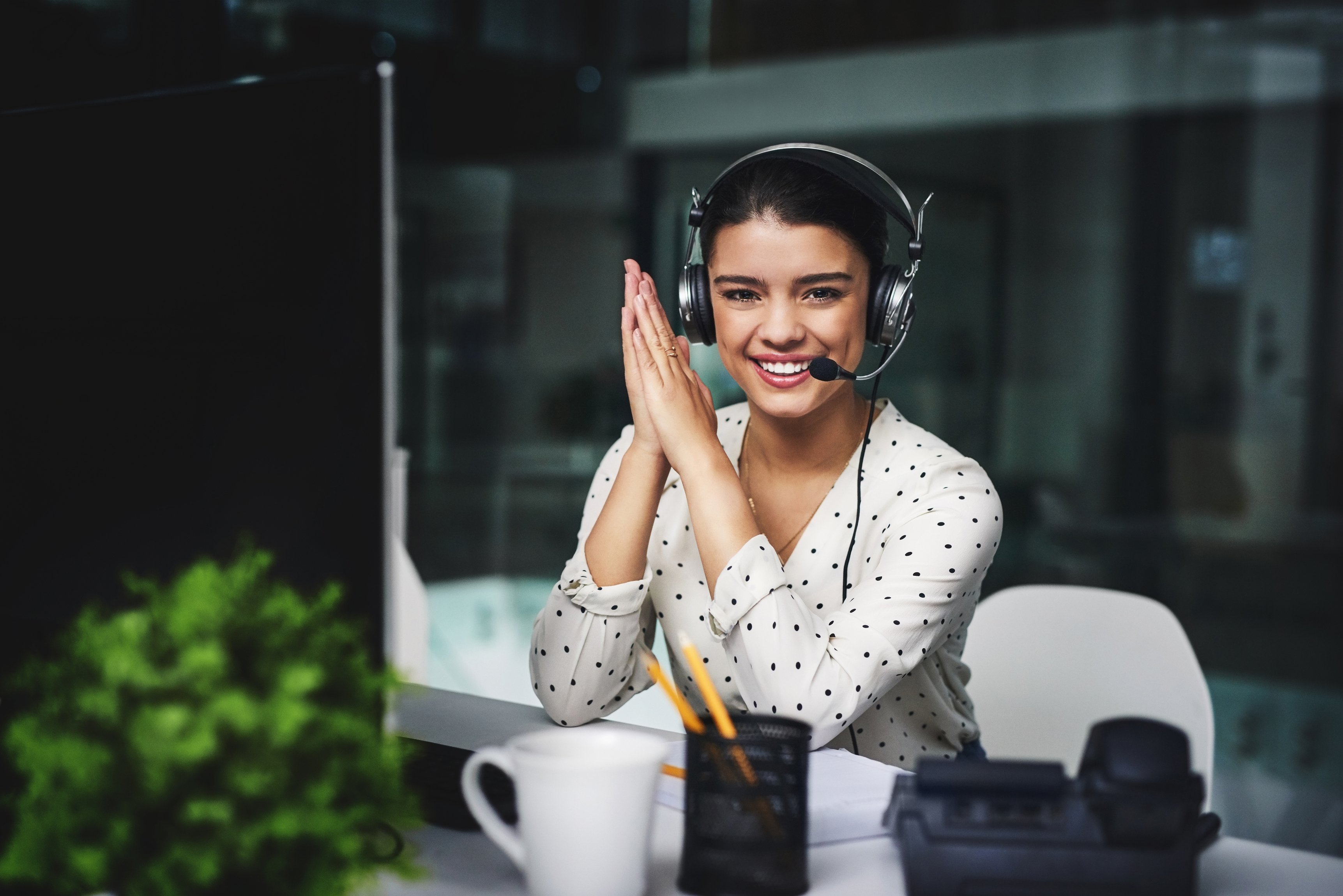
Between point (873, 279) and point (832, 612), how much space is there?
0.38m

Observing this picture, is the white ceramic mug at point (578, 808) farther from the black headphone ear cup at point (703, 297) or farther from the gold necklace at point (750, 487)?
the black headphone ear cup at point (703, 297)

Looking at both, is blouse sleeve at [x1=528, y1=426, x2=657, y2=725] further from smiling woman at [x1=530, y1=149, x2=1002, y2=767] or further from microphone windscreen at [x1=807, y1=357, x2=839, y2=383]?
microphone windscreen at [x1=807, y1=357, x2=839, y2=383]

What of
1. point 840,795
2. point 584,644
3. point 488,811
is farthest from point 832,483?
point 488,811

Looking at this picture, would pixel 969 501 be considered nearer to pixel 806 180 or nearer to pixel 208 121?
pixel 806 180

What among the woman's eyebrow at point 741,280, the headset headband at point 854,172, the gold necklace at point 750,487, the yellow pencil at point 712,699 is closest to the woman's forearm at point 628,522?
the gold necklace at point 750,487

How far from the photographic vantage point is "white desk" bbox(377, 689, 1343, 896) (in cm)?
76

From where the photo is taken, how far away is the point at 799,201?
131 centimetres

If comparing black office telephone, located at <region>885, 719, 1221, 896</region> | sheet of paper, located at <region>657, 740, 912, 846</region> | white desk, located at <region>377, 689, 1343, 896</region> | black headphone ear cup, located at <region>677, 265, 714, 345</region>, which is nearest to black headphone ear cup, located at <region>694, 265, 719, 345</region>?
black headphone ear cup, located at <region>677, 265, 714, 345</region>

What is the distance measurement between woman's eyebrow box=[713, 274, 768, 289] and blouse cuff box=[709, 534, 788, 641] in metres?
0.33

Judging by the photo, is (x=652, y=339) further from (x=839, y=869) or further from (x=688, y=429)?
(x=839, y=869)

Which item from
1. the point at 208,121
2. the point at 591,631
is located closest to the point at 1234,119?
the point at 591,631

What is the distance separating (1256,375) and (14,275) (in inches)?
141

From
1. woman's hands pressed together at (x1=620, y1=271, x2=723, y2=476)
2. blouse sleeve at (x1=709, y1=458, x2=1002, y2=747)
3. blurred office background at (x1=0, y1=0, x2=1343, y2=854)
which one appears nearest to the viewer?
blouse sleeve at (x1=709, y1=458, x2=1002, y2=747)

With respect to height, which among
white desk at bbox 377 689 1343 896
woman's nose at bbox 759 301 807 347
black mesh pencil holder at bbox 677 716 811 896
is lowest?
white desk at bbox 377 689 1343 896
